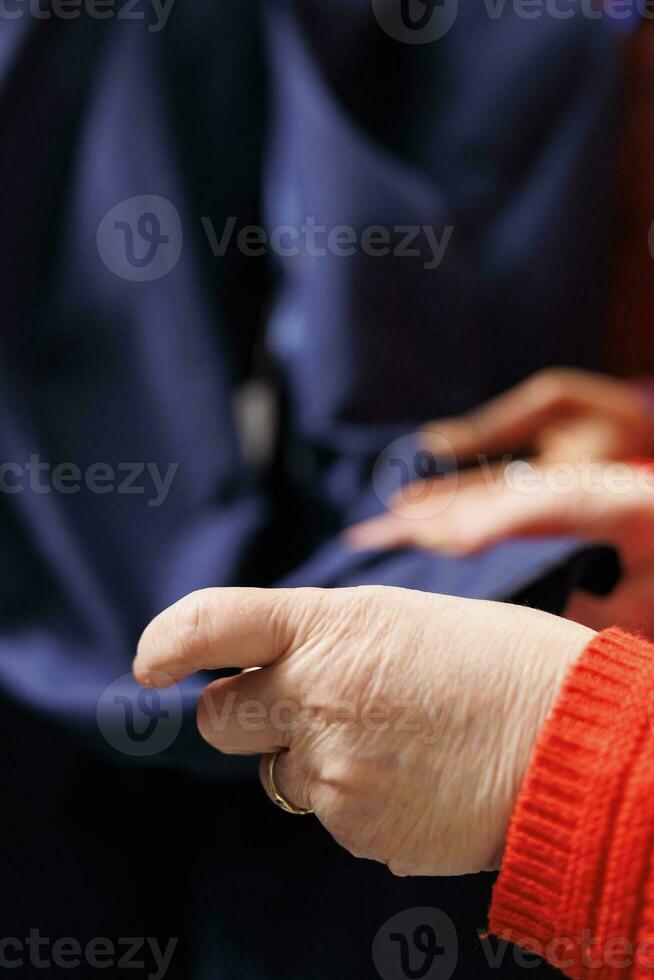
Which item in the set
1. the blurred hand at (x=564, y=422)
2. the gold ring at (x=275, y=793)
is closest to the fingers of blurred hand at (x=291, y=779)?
the gold ring at (x=275, y=793)

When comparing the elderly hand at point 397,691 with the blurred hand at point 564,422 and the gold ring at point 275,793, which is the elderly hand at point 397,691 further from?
the blurred hand at point 564,422

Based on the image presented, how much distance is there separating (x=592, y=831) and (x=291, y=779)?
0.13 meters

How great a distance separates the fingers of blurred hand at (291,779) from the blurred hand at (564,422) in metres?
0.38

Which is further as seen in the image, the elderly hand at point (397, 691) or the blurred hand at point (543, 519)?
the blurred hand at point (543, 519)

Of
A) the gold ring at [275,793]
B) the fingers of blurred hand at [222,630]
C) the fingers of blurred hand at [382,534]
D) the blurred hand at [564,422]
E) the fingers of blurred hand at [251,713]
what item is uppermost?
the blurred hand at [564,422]

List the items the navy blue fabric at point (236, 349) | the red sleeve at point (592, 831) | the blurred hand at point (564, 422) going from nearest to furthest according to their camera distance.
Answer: the red sleeve at point (592, 831) → the navy blue fabric at point (236, 349) → the blurred hand at point (564, 422)

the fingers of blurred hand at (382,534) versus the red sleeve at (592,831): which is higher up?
the fingers of blurred hand at (382,534)

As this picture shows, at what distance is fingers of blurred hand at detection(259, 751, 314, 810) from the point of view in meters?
0.43

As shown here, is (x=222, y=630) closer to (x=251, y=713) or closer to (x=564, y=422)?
(x=251, y=713)

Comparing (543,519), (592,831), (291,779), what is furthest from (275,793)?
(543,519)

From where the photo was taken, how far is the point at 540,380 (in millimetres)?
802

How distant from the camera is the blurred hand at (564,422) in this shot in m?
0.77

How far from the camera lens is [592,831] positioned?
14.7 inches

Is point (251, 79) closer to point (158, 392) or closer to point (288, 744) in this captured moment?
point (158, 392)
